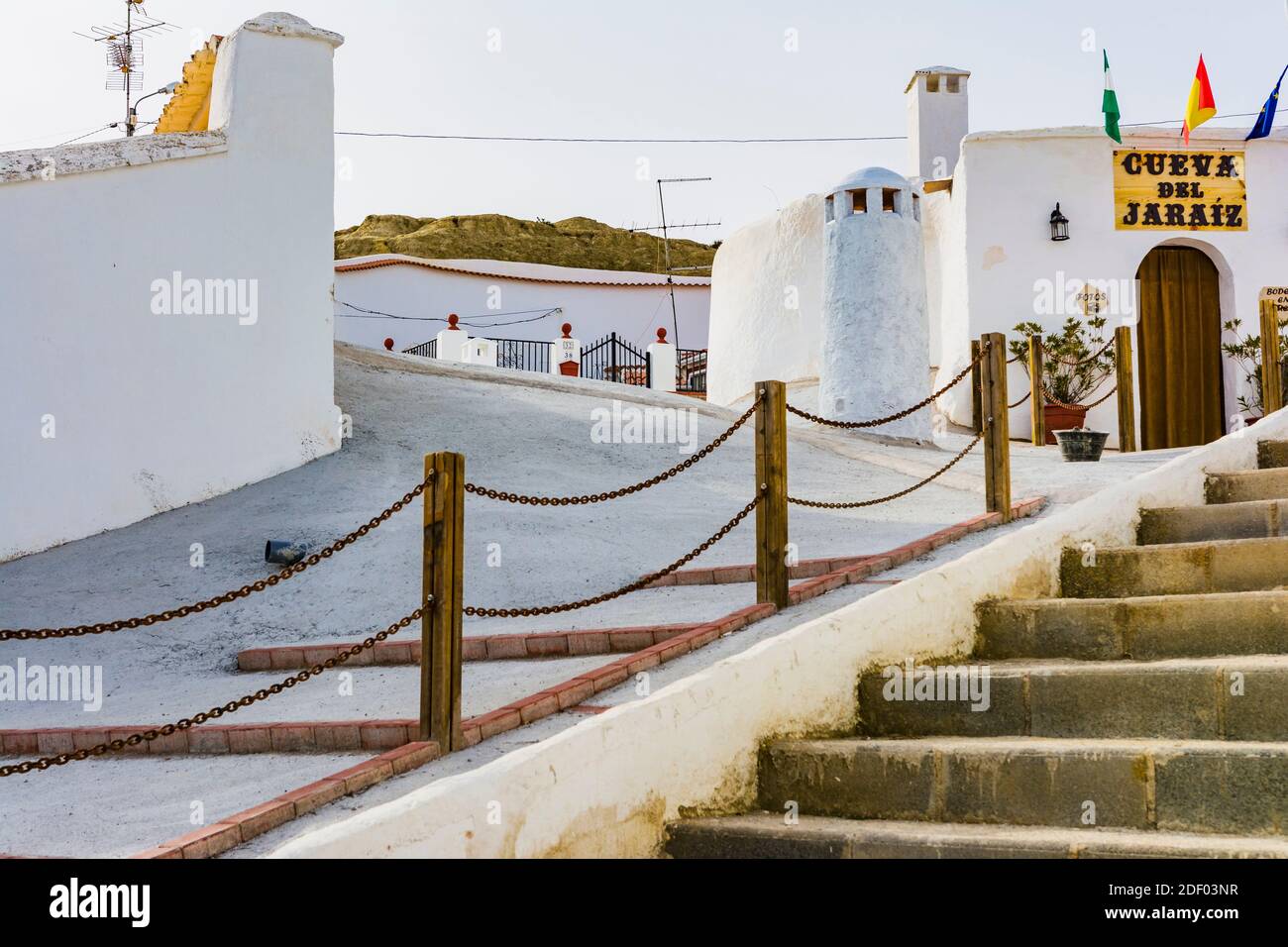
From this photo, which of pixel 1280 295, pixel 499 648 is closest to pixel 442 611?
pixel 499 648

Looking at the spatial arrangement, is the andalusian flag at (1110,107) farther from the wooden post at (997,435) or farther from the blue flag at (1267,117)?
the wooden post at (997,435)

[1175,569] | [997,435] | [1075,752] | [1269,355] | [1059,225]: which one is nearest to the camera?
[1075,752]

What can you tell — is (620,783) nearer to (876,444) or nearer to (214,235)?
(214,235)

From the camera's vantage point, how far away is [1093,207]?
14.2 m

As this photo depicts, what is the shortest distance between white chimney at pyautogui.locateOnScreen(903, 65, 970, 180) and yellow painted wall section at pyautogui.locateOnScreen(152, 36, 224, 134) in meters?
9.82

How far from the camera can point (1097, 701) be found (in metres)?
3.94

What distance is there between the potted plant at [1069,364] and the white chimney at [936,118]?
4194mm

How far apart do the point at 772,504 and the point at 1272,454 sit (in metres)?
3.18

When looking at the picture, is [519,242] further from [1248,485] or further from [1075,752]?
[1075,752]

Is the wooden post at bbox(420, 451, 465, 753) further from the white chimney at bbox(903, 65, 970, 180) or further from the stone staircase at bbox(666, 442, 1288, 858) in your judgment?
the white chimney at bbox(903, 65, 970, 180)

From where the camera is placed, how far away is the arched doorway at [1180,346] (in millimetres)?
14406

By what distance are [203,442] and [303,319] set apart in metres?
1.30

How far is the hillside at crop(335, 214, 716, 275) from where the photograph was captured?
2920 centimetres

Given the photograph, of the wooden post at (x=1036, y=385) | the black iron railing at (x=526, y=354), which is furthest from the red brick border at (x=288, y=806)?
the black iron railing at (x=526, y=354)
